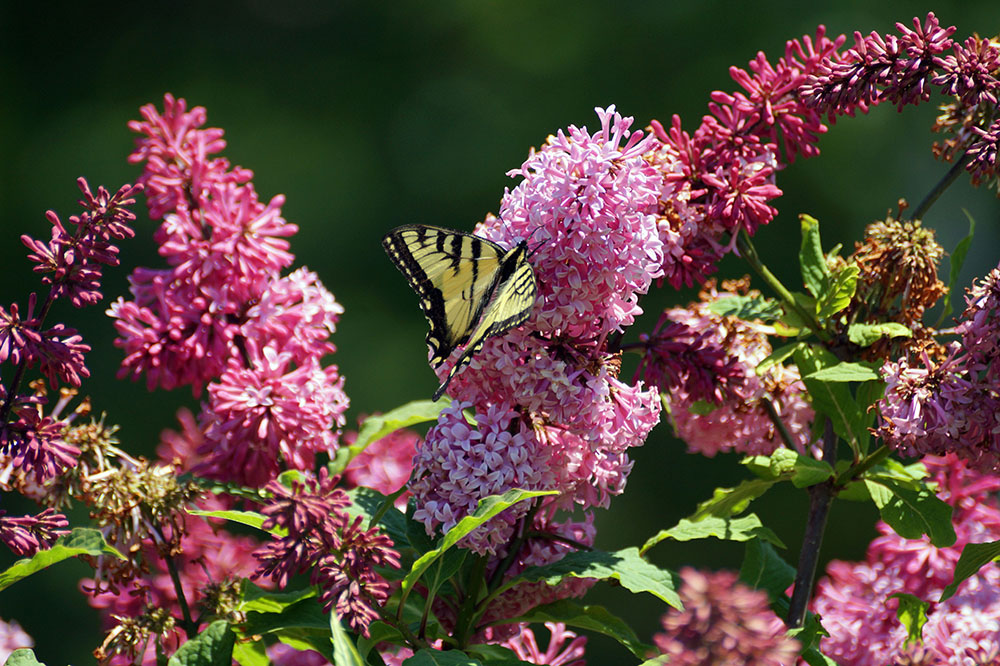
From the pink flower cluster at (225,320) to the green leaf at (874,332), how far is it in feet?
1.03

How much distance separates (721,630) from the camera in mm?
282

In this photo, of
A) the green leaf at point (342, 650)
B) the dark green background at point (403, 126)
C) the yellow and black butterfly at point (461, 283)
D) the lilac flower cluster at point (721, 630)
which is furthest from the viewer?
the dark green background at point (403, 126)

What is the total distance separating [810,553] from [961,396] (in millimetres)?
144

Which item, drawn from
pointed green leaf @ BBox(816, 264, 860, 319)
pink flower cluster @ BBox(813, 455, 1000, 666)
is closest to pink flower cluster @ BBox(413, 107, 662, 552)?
pointed green leaf @ BBox(816, 264, 860, 319)

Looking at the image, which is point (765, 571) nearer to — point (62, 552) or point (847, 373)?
point (847, 373)

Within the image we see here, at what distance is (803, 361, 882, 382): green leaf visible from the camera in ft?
1.80

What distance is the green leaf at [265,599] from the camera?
1.82 feet

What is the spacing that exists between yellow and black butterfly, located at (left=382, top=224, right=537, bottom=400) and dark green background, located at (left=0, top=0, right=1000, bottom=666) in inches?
55.5

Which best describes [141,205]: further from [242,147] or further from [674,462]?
[674,462]

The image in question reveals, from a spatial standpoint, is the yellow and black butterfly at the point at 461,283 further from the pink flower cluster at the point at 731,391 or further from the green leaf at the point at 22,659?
the green leaf at the point at 22,659

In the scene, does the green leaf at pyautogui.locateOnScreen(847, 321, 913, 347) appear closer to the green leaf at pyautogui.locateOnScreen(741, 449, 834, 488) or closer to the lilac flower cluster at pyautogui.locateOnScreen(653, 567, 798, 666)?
the green leaf at pyautogui.locateOnScreen(741, 449, 834, 488)

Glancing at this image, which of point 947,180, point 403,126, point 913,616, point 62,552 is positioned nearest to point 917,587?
point 913,616

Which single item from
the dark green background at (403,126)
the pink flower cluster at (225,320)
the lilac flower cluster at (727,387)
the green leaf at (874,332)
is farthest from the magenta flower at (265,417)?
the dark green background at (403,126)

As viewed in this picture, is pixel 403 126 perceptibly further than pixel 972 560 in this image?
Yes
